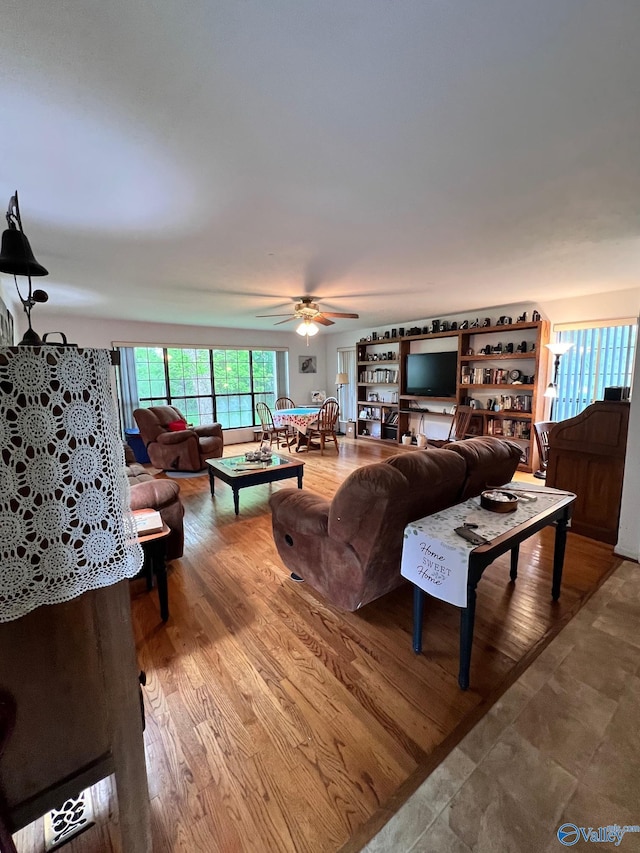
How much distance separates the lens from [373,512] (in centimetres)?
170

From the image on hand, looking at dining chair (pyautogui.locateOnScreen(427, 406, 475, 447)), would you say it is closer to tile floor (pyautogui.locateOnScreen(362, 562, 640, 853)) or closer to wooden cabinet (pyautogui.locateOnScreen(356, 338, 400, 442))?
wooden cabinet (pyautogui.locateOnScreen(356, 338, 400, 442))

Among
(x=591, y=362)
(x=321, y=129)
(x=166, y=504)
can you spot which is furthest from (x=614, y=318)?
(x=166, y=504)

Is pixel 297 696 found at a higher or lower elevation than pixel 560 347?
lower

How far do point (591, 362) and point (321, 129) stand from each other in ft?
15.3

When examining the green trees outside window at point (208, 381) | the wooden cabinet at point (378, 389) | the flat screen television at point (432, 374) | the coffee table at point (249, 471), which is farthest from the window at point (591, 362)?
the green trees outside window at point (208, 381)

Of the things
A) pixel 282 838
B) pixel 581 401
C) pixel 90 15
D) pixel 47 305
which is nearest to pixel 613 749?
pixel 282 838

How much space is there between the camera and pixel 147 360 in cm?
644

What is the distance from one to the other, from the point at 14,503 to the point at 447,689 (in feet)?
6.06

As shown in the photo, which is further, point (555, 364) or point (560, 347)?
point (555, 364)

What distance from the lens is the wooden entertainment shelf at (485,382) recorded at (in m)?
4.89

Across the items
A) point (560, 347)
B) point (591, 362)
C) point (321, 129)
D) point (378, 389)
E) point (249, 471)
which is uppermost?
point (321, 129)

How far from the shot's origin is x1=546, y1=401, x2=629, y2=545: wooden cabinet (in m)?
2.95

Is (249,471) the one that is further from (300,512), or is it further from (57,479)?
(57,479)

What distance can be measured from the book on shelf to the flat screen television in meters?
5.09
